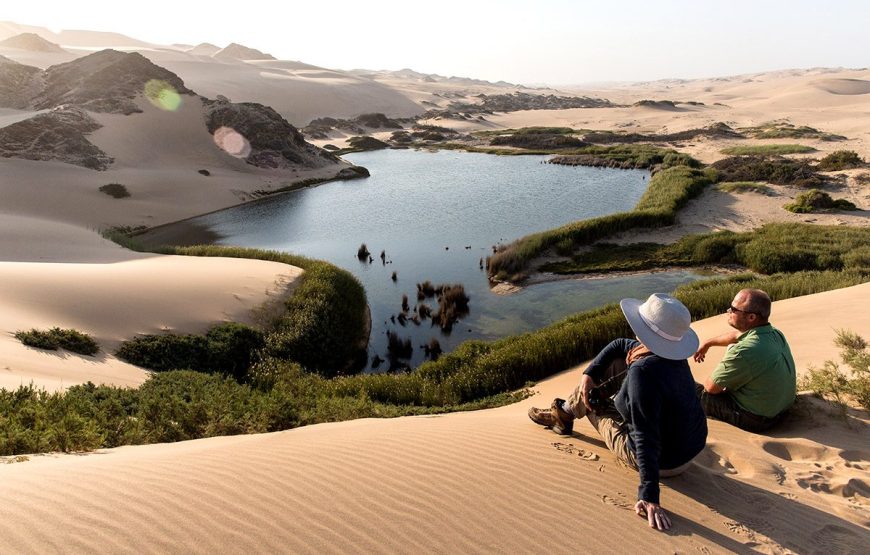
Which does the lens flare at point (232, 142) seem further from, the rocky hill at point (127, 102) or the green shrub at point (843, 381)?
the green shrub at point (843, 381)

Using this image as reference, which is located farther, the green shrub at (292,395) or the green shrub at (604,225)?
the green shrub at (604,225)

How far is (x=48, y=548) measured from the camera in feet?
9.22

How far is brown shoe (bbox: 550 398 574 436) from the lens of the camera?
5.10 metres

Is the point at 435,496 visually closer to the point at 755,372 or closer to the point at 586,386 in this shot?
the point at 586,386

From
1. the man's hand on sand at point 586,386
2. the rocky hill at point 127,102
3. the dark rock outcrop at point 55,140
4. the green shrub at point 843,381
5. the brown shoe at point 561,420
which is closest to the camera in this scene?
the man's hand on sand at point 586,386

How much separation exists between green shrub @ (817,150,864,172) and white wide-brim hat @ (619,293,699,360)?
36518 mm

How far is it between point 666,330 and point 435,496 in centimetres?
215

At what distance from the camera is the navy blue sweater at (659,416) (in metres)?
3.71

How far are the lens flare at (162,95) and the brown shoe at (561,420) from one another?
46991mm

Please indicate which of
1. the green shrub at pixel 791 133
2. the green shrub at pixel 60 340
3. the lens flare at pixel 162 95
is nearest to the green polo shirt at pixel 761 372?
the green shrub at pixel 60 340

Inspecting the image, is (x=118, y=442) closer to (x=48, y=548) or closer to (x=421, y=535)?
(x=48, y=548)

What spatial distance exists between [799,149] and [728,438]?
4497 cm

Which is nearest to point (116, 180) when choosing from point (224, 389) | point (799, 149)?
point (224, 389)

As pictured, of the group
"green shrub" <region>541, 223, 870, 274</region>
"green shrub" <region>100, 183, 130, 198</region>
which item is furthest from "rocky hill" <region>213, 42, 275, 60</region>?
"green shrub" <region>541, 223, 870, 274</region>
